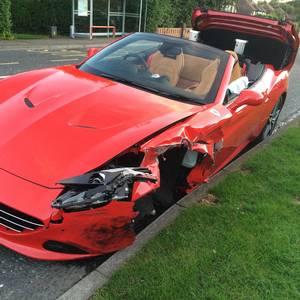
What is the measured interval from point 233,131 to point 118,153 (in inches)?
72.6

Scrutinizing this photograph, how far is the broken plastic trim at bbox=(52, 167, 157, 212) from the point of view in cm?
245

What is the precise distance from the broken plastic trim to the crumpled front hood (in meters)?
0.12

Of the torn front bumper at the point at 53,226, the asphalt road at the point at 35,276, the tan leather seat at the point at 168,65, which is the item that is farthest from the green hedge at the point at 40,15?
the torn front bumper at the point at 53,226

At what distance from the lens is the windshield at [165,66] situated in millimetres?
3890

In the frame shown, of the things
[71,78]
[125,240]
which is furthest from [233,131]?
[125,240]

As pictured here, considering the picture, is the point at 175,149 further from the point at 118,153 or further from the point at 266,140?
the point at 266,140

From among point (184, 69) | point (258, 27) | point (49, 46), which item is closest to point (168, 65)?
point (184, 69)

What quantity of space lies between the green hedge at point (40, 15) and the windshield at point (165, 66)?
14817mm

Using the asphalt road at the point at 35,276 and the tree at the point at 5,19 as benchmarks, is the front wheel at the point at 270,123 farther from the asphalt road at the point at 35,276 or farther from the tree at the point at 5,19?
the tree at the point at 5,19

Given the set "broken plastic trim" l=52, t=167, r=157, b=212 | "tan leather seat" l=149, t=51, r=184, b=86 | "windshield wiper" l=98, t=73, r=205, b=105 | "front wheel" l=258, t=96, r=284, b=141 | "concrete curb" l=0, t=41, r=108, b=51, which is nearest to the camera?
"broken plastic trim" l=52, t=167, r=157, b=212

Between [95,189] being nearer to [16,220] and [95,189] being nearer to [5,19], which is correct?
[16,220]

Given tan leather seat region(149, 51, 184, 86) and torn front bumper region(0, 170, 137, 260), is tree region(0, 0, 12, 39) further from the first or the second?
torn front bumper region(0, 170, 137, 260)

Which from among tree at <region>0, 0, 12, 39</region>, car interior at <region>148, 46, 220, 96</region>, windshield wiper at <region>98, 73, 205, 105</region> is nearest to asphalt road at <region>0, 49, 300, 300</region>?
windshield wiper at <region>98, 73, 205, 105</region>

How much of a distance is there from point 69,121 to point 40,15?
55.6ft
